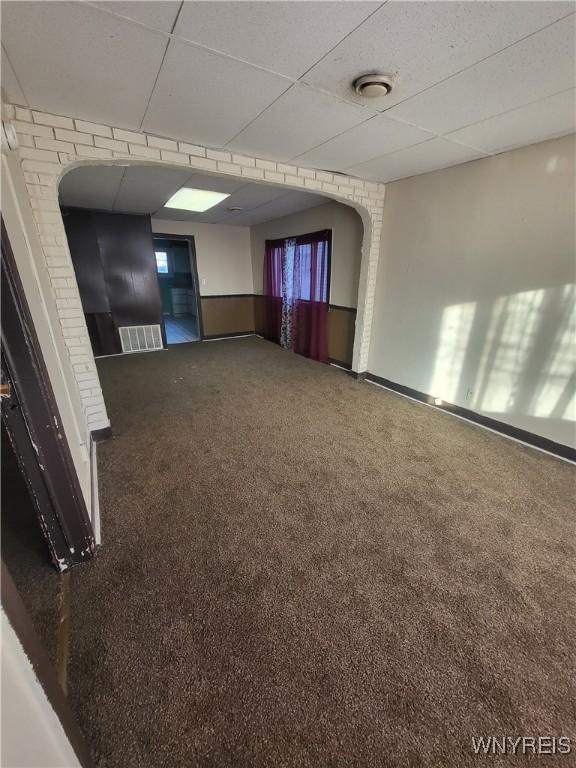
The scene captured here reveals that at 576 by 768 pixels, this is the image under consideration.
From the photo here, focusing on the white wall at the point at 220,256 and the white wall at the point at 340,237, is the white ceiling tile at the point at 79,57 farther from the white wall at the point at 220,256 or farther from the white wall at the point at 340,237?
the white wall at the point at 220,256

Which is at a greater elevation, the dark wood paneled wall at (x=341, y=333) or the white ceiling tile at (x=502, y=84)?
the white ceiling tile at (x=502, y=84)

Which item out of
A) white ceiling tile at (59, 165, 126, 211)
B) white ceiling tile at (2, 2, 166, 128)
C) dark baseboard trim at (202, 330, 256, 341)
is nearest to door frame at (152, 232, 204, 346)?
dark baseboard trim at (202, 330, 256, 341)

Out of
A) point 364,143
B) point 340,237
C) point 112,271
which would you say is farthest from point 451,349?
point 112,271

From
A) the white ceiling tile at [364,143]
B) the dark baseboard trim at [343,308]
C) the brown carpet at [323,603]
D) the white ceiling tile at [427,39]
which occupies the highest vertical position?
the white ceiling tile at [364,143]

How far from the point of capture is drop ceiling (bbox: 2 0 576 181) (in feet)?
3.69

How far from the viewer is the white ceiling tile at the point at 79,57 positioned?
1.14 m

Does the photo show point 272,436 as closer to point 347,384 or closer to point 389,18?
point 347,384

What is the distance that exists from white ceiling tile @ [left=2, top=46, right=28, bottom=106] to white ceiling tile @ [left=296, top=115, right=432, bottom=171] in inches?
73.6

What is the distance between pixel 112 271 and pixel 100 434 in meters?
3.43

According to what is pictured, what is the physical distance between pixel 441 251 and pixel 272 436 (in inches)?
96.4

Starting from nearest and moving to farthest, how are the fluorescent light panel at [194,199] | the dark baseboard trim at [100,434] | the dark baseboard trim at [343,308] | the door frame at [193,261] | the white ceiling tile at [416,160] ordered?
the white ceiling tile at [416,160]
the dark baseboard trim at [100,434]
the fluorescent light panel at [194,199]
the dark baseboard trim at [343,308]
the door frame at [193,261]

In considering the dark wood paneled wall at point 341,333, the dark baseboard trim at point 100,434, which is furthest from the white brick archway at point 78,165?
the dark wood paneled wall at point 341,333

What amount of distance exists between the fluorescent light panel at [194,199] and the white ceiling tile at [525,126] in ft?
8.72

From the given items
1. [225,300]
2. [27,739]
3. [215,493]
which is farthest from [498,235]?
[225,300]
